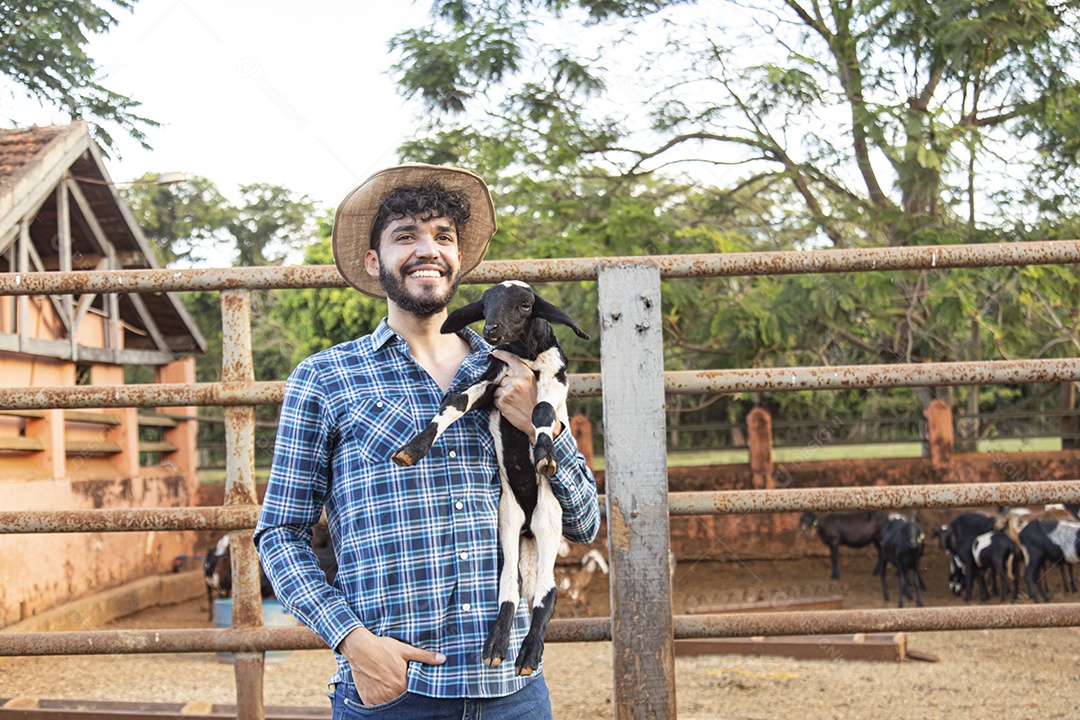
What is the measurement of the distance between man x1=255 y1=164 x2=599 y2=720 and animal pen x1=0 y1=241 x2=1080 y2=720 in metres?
0.56

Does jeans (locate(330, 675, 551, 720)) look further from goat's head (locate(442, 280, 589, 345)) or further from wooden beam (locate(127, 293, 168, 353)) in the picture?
wooden beam (locate(127, 293, 168, 353))

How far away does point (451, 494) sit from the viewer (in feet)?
6.98

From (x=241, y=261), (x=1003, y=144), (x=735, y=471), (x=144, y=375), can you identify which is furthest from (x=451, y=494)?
(x=241, y=261)

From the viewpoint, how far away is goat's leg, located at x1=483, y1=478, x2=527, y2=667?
2.01m

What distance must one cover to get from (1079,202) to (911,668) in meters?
6.53

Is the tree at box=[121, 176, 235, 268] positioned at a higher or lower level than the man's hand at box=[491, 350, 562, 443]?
higher

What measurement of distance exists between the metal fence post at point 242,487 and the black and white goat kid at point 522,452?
1026mm

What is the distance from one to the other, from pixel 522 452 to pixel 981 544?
9.21 meters

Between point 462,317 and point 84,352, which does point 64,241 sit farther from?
point 462,317

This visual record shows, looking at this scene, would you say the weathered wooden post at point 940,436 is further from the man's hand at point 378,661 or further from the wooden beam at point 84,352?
the man's hand at point 378,661

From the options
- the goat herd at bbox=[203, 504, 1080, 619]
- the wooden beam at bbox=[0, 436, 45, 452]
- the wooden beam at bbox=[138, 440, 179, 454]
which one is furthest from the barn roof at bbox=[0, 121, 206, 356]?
the goat herd at bbox=[203, 504, 1080, 619]

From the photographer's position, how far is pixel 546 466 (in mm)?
2047

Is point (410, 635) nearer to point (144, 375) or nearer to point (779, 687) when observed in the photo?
point (779, 687)

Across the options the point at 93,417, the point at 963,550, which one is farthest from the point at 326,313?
the point at 963,550
